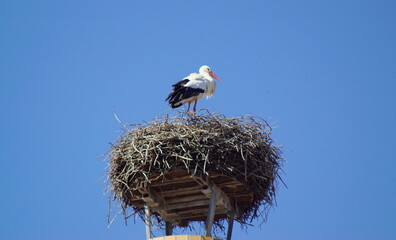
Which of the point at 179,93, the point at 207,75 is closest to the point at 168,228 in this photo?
the point at 179,93

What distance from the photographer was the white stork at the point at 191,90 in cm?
1606

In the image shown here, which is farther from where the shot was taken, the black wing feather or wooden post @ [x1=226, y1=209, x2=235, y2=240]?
the black wing feather

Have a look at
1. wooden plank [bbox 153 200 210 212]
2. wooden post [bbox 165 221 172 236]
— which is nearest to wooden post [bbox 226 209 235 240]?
wooden plank [bbox 153 200 210 212]

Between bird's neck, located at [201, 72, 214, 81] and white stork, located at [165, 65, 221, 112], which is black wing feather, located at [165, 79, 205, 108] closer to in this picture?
white stork, located at [165, 65, 221, 112]

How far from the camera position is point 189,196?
1415 cm

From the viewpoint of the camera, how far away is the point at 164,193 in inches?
554

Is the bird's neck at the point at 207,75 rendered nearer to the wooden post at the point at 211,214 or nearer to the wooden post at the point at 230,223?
the wooden post at the point at 230,223

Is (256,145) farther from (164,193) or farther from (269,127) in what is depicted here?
(164,193)

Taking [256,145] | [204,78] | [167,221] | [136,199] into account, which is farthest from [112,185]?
[204,78]

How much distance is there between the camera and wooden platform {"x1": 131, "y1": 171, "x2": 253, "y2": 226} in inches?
533

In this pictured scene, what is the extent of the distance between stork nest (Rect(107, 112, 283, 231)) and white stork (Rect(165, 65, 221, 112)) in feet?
6.80

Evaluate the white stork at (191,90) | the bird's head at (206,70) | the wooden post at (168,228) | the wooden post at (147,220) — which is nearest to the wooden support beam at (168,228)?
the wooden post at (168,228)

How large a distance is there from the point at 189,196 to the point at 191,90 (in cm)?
289

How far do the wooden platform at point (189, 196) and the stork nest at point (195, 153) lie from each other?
0.18 meters
